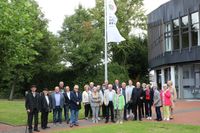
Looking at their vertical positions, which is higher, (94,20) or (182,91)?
(94,20)

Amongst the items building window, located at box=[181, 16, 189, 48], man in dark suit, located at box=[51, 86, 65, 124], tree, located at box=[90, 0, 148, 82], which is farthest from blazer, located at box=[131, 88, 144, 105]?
tree, located at box=[90, 0, 148, 82]

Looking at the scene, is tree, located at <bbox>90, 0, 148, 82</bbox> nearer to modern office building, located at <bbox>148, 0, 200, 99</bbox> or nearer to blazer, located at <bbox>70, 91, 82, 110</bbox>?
modern office building, located at <bbox>148, 0, 200, 99</bbox>

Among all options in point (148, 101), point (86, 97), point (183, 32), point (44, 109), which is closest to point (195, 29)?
point (183, 32)

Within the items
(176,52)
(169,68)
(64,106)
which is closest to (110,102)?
(64,106)

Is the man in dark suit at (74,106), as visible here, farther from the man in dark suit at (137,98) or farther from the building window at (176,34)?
the building window at (176,34)

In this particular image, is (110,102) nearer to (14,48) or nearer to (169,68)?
(14,48)

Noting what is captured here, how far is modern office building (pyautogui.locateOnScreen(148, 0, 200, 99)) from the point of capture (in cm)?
3747

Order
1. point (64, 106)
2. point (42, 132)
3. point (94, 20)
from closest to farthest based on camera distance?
point (42, 132) < point (64, 106) < point (94, 20)

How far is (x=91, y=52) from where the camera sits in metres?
43.0

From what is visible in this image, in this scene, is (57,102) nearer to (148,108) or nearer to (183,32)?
(148,108)

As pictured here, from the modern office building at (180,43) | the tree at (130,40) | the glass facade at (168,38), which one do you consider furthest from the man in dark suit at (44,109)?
the tree at (130,40)

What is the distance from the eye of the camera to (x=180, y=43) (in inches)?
1534

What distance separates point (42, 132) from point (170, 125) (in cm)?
533

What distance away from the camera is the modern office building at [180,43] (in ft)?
123
